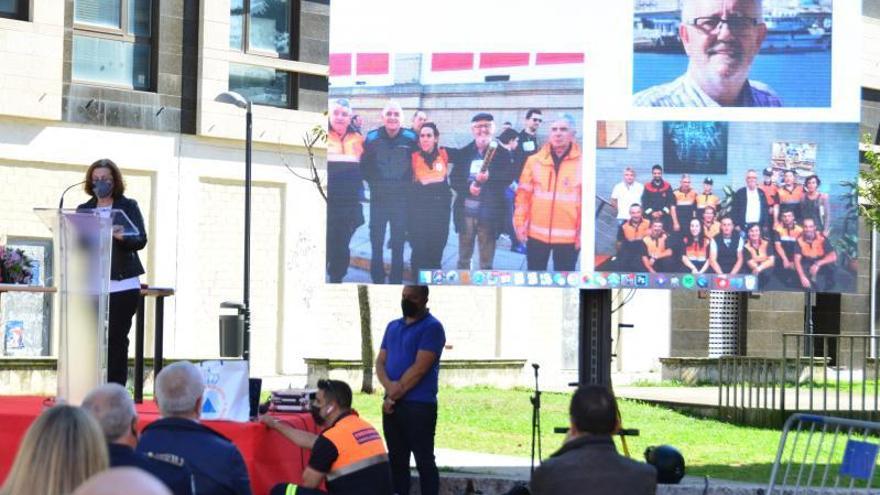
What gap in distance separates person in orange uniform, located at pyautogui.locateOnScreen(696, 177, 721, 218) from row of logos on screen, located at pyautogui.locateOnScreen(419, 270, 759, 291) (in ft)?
1.36

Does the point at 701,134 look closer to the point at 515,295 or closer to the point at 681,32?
the point at 681,32

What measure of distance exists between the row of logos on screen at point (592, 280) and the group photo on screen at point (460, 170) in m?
0.05

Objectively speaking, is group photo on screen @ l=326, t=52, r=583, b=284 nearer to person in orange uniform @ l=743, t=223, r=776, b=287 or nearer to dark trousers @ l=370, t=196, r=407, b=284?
dark trousers @ l=370, t=196, r=407, b=284

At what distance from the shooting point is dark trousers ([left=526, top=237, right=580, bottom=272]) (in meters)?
10.7

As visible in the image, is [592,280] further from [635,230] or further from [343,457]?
[343,457]

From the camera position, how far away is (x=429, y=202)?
10891mm

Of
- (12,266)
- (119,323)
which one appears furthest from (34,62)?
(119,323)

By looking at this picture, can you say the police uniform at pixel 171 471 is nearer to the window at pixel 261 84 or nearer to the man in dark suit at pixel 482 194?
the man in dark suit at pixel 482 194

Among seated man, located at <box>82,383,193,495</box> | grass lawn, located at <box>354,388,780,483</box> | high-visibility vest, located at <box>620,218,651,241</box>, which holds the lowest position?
grass lawn, located at <box>354,388,780,483</box>

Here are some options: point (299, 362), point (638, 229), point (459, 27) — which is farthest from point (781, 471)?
point (299, 362)

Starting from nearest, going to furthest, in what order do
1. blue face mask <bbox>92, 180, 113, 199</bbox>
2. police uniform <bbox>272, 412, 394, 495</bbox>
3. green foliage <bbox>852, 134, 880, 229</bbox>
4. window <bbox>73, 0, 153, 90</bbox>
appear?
police uniform <bbox>272, 412, 394, 495</bbox> < blue face mask <bbox>92, 180, 113, 199</bbox> < window <bbox>73, 0, 153, 90</bbox> < green foliage <bbox>852, 134, 880, 229</bbox>

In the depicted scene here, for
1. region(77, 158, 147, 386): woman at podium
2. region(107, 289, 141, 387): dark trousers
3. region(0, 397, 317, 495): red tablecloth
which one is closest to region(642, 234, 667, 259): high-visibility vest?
region(0, 397, 317, 495): red tablecloth

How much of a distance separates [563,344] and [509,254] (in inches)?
806

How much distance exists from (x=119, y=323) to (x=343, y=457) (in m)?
1.90
